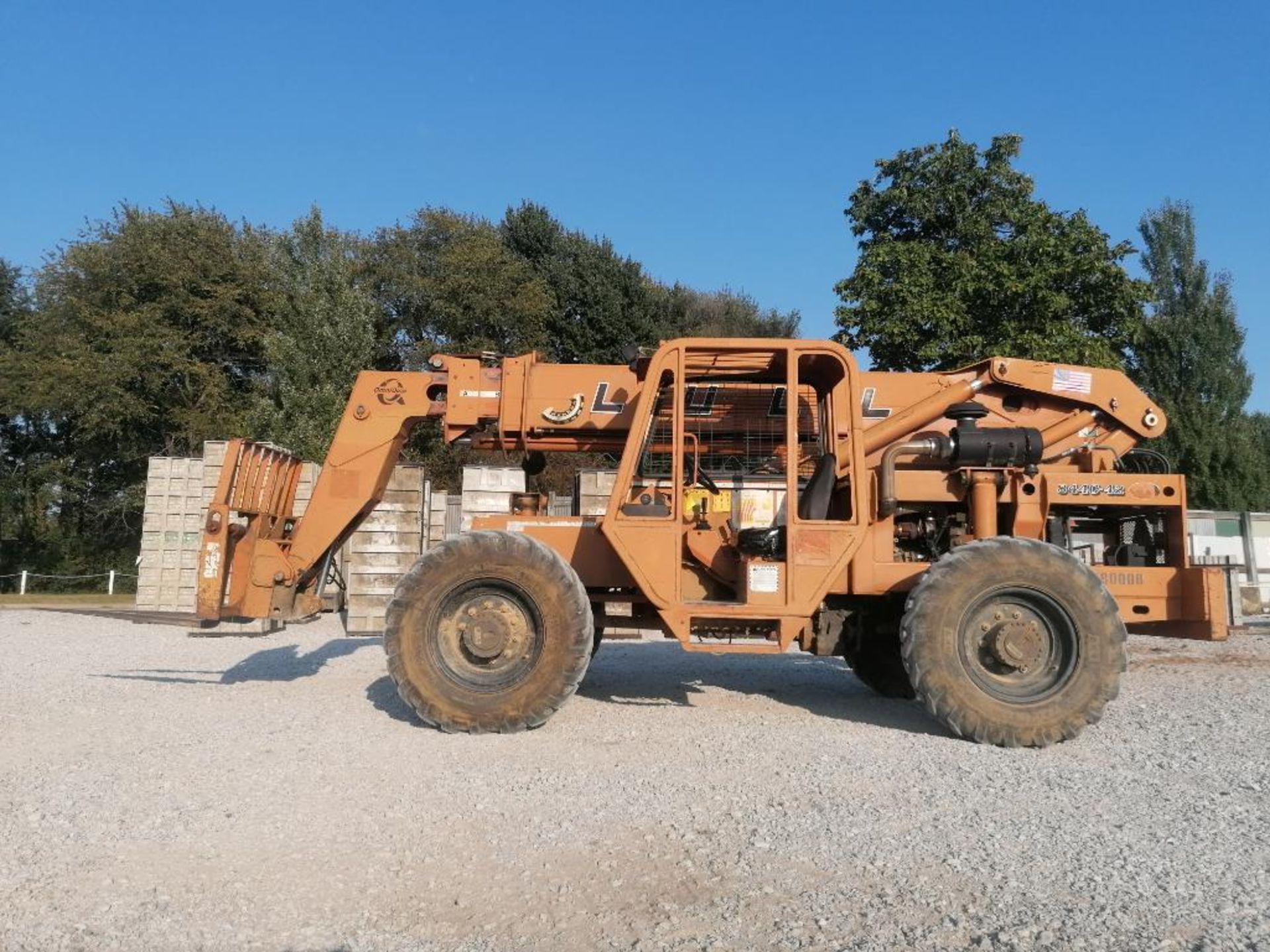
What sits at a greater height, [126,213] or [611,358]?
[126,213]

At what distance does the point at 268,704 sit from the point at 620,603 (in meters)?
3.13

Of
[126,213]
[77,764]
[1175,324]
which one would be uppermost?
[126,213]

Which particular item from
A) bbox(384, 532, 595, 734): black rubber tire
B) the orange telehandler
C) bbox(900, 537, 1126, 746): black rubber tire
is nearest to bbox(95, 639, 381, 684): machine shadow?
the orange telehandler

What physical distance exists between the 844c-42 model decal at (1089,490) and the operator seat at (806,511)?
1.81m

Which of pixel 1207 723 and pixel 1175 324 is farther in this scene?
pixel 1175 324

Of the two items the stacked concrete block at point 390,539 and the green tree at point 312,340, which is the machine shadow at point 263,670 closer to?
the stacked concrete block at point 390,539

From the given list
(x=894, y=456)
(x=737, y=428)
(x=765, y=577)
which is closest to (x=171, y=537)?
(x=737, y=428)

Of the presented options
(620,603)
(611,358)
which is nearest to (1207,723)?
(620,603)

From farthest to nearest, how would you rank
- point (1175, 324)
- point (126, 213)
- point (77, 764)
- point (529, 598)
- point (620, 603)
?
point (1175, 324) < point (126, 213) < point (620, 603) < point (529, 598) < point (77, 764)

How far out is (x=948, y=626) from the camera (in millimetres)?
6363

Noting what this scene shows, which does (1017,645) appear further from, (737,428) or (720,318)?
(720,318)

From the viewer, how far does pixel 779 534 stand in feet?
22.5

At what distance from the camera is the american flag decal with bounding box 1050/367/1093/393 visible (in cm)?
774

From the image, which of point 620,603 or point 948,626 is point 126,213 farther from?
point 948,626
